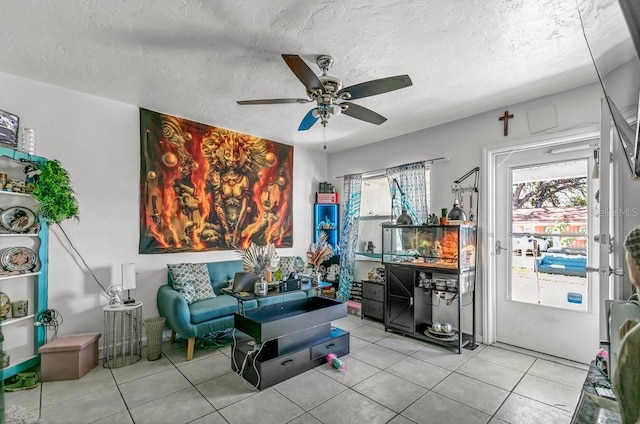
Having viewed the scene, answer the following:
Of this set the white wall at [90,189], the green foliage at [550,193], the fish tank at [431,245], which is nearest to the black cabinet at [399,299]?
the fish tank at [431,245]

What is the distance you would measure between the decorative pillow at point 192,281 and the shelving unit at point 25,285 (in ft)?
3.62

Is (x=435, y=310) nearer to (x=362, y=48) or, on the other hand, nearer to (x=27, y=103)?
(x=362, y=48)

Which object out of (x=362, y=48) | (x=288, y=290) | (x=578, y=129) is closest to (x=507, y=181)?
(x=578, y=129)

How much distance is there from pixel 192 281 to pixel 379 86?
285 centimetres

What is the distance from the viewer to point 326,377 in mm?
2668

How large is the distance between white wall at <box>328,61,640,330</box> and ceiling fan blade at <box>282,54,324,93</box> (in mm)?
2010

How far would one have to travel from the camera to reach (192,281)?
3.46m

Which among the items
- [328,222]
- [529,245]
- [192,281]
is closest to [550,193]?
[529,245]

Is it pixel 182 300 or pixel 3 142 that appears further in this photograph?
pixel 182 300

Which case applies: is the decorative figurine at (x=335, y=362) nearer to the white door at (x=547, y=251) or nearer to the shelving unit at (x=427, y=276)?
the shelving unit at (x=427, y=276)

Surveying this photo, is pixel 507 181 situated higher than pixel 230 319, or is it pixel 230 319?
pixel 507 181

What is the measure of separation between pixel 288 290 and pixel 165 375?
4.34ft

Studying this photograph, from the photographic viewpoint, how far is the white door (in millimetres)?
2934

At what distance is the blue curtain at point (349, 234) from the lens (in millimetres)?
4973
